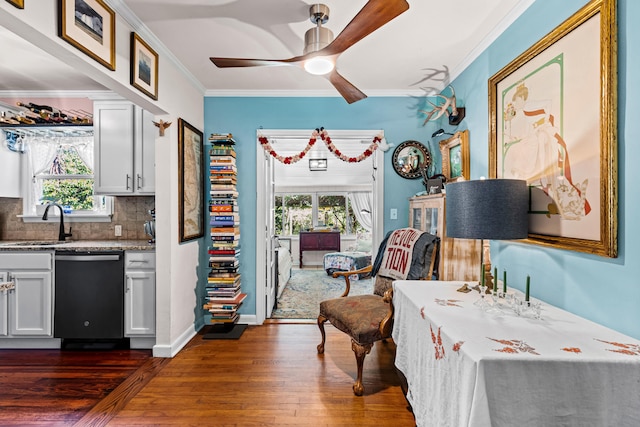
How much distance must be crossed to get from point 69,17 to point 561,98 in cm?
257

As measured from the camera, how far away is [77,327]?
2773mm

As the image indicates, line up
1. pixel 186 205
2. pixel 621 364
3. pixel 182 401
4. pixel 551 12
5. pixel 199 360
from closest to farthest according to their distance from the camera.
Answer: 1. pixel 621 364
2. pixel 551 12
3. pixel 182 401
4. pixel 199 360
5. pixel 186 205

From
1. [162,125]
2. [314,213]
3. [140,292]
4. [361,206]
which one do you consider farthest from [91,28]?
[361,206]

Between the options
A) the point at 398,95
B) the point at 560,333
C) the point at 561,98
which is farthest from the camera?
the point at 398,95

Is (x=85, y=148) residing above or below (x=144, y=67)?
below

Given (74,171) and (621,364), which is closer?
(621,364)

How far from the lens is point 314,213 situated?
8094 millimetres

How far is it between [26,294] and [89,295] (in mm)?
555

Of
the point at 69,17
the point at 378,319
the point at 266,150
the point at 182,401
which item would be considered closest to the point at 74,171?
the point at 266,150

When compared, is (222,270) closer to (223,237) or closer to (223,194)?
(223,237)

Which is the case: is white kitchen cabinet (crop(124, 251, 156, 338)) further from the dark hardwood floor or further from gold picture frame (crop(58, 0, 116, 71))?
gold picture frame (crop(58, 0, 116, 71))

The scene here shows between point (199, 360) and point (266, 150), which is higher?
point (266, 150)

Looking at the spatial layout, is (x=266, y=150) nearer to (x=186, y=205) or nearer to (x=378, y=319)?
(x=186, y=205)

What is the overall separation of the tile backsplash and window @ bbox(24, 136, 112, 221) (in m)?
0.13
